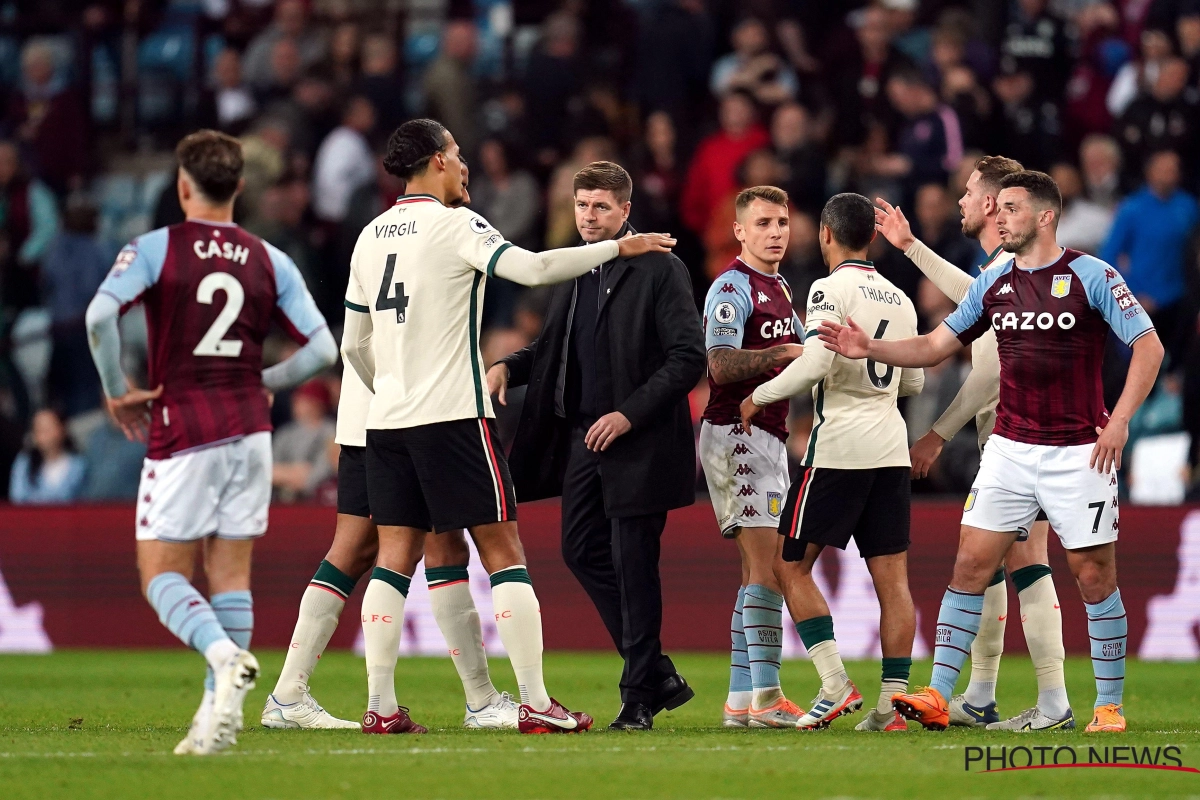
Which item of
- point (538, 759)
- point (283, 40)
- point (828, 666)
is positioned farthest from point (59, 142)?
point (538, 759)

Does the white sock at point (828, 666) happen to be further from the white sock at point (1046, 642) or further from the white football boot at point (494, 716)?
the white football boot at point (494, 716)

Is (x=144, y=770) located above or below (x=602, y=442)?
below

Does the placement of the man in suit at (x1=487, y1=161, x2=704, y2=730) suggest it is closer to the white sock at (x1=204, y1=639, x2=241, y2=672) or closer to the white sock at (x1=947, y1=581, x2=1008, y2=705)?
the white sock at (x1=947, y1=581, x2=1008, y2=705)

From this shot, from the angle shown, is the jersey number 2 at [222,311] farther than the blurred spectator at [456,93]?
No

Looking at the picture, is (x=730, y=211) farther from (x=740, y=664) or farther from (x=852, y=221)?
(x=740, y=664)

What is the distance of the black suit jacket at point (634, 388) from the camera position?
7.96 meters

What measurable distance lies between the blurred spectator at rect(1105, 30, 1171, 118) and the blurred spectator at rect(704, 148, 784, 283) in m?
3.23

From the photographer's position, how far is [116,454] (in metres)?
15.2

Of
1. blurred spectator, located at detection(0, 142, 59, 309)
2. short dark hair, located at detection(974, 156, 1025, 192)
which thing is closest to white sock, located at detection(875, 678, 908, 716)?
short dark hair, located at detection(974, 156, 1025, 192)

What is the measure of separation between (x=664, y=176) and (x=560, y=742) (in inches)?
384

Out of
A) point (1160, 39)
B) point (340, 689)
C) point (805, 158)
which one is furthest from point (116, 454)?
point (1160, 39)

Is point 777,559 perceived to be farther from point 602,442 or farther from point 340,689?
point 340,689

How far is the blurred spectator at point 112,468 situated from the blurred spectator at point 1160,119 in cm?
911

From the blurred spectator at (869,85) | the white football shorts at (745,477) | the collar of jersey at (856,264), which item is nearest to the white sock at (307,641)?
the white football shorts at (745,477)
